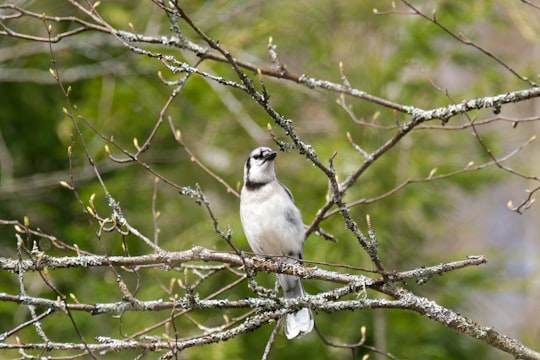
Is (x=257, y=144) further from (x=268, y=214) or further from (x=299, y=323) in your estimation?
(x=299, y=323)

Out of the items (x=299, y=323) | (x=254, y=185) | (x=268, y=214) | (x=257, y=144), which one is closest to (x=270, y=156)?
(x=254, y=185)

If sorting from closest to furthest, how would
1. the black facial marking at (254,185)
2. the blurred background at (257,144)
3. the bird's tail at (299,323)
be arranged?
1. the bird's tail at (299,323)
2. the black facial marking at (254,185)
3. the blurred background at (257,144)

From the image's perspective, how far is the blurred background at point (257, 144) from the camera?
29.1 ft

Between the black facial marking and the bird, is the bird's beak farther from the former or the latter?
the black facial marking

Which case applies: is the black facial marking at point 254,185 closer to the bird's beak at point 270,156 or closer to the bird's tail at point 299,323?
the bird's beak at point 270,156

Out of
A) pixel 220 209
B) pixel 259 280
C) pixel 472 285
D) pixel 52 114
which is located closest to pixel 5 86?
pixel 52 114

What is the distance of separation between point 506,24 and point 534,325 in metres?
3.67

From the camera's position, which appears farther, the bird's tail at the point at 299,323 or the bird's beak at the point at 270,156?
the bird's beak at the point at 270,156

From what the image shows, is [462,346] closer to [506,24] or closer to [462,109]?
[506,24]

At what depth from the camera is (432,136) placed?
9.98 m

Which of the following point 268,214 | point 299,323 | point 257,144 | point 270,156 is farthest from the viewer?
point 257,144

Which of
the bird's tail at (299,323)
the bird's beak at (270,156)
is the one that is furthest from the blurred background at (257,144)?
the bird's tail at (299,323)

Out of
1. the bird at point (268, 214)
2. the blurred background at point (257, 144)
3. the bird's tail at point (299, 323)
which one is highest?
the blurred background at point (257, 144)

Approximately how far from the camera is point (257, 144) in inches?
405
